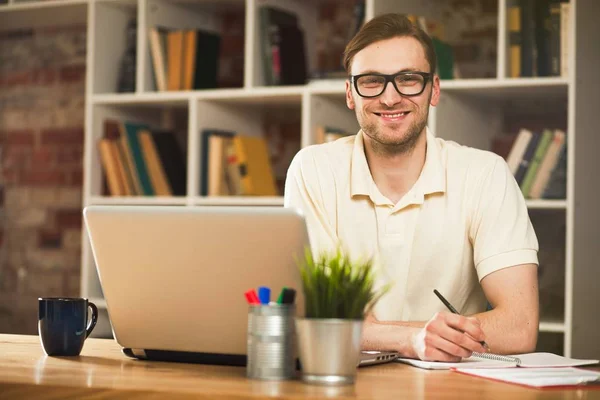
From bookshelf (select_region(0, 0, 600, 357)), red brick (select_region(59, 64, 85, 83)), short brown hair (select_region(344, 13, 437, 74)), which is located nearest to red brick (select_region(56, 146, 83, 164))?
red brick (select_region(59, 64, 85, 83))

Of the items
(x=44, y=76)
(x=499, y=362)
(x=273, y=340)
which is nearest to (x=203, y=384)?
(x=273, y=340)

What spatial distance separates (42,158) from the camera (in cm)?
424

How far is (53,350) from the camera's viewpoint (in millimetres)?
1677

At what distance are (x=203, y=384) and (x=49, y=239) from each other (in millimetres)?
3052

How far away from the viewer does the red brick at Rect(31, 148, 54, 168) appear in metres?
4.22

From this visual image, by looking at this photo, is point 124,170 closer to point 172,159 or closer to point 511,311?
point 172,159

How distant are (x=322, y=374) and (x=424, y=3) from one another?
7.76 feet

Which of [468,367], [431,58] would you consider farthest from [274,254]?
[431,58]

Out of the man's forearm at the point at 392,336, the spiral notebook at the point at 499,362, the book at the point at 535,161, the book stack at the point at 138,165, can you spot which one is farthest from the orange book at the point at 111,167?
the spiral notebook at the point at 499,362

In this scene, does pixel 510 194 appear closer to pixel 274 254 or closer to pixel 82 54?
pixel 274 254

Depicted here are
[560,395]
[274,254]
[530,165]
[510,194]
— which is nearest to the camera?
[560,395]

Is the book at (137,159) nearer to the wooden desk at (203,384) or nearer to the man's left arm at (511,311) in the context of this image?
the man's left arm at (511,311)

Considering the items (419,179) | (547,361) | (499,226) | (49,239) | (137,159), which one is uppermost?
(137,159)

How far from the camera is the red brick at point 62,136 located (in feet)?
13.7
